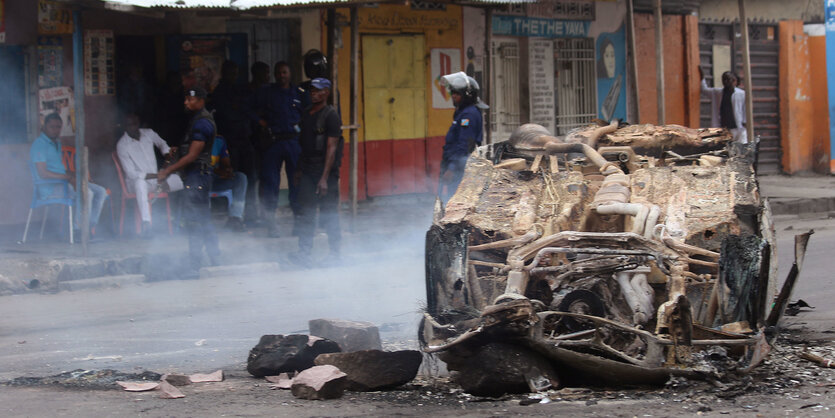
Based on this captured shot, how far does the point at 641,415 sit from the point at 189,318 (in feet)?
14.0

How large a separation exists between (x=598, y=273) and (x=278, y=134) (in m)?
6.54

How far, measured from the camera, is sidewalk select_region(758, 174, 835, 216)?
50.3 feet

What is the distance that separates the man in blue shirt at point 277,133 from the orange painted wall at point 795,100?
12672 mm

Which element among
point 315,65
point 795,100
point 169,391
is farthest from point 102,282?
point 795,100

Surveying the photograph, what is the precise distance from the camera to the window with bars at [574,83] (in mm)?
18094

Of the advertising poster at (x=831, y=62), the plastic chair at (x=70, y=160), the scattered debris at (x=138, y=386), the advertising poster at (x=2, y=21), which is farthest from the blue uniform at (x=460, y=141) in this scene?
the advertising poster at (x=831, y=62)

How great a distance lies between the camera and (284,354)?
5.88 m

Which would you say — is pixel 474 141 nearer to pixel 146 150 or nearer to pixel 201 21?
pixel 146 150

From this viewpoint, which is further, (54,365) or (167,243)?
(167,243)

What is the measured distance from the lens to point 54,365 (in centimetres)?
632

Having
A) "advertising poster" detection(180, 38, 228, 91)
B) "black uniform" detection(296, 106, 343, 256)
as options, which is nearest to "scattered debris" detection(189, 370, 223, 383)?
"black uniform" detection(296, 106, 343, 256)

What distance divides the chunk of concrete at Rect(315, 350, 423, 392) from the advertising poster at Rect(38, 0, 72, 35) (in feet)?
26.0

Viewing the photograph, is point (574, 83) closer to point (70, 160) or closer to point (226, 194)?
point (226, 194)

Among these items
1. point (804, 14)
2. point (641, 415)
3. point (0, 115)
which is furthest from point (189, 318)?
point (804, 14)
